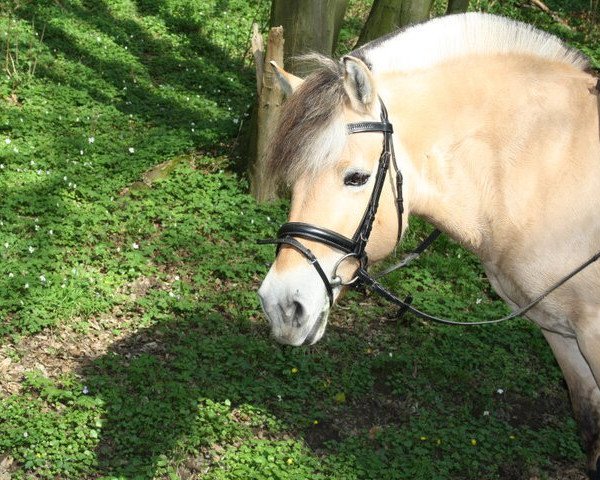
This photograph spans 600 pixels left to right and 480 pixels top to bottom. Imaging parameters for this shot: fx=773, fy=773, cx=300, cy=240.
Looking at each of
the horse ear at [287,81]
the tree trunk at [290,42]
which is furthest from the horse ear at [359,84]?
the tree trunk at [290,42]

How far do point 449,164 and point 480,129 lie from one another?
Result: 0.72ft

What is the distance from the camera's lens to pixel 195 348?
5.75m

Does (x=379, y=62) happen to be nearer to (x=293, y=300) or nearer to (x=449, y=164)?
(x=449, y=164)

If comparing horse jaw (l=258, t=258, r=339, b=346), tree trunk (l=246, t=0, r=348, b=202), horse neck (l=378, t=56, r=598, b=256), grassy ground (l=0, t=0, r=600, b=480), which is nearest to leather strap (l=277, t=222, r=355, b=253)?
horse jaw (l=258, t=258, r=339, b=346)

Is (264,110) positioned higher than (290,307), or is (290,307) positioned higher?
(290,307)

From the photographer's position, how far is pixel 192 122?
29.2ft

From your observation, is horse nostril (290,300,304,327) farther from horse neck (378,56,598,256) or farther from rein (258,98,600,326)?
horse neck (378,56,598,256)

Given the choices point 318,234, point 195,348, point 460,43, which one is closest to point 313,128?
point 318,234

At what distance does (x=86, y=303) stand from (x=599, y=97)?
4004 mm

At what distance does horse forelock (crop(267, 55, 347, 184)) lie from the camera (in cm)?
345

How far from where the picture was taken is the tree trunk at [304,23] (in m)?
7.21

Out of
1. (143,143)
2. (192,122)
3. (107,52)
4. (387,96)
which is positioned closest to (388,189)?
(387,96)

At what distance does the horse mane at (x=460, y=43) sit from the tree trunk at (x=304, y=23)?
11.3 feet

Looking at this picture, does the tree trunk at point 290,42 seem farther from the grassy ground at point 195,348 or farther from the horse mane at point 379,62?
the horse mane at point 379,62
